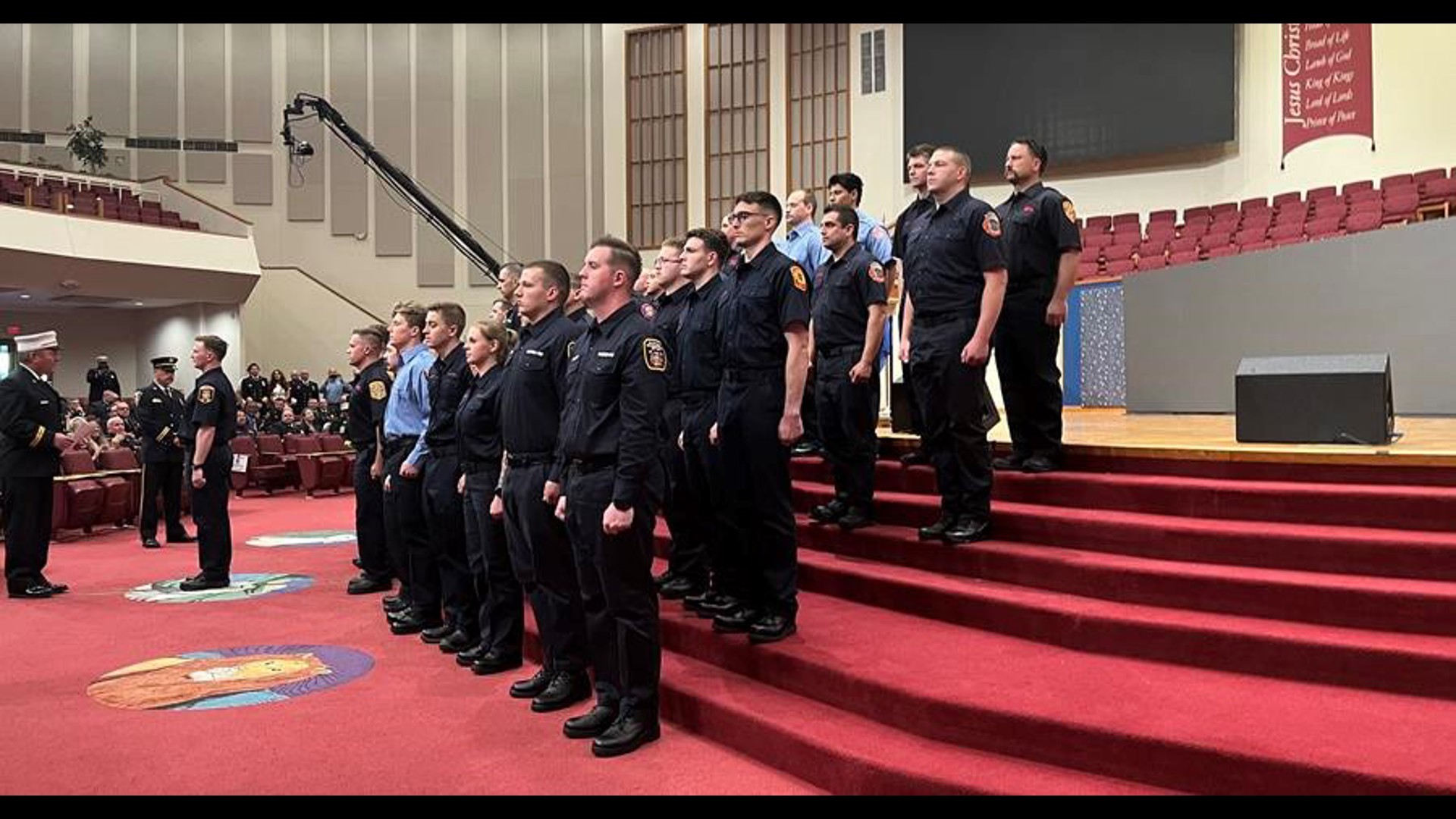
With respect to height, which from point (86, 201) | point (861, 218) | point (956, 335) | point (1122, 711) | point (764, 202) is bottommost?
point (1122, 711)

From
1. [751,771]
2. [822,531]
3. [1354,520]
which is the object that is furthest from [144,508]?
[1354,520]

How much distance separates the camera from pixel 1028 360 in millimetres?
4328

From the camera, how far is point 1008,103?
13.7 m

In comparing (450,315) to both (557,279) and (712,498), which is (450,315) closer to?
(557,279)

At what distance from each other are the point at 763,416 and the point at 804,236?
5.68 feet

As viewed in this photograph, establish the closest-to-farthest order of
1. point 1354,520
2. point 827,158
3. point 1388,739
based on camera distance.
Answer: point 1388,739
point 1354,520
point 827,158

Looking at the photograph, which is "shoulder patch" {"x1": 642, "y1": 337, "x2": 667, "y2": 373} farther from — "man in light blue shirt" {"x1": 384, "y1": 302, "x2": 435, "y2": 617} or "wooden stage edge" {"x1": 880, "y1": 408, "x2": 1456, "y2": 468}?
"wooden stage edge" {"x1": 880, "y1": 408, "x2": 1456, "y2": 468}

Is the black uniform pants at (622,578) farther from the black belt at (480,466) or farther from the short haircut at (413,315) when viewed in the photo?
the short haircut at (413,315)

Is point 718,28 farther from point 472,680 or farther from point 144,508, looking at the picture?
point 472,680

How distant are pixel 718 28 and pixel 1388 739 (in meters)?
15.6

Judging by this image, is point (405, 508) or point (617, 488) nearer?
point (617, 488)

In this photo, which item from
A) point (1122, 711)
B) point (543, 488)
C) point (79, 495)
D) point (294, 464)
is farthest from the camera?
point (294, 464)

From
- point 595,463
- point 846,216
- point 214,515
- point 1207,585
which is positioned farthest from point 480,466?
point 214,515
